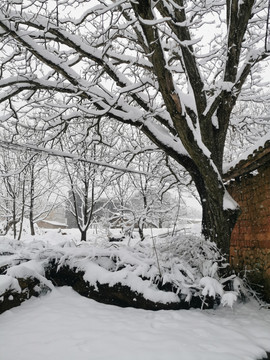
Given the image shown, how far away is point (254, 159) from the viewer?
404 cm

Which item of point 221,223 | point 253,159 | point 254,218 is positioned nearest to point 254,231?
point 254,218

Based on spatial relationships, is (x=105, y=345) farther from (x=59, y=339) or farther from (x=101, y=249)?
(x=101, y=249)

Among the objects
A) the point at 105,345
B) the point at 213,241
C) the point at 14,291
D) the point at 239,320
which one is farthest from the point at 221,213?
the point at 14,291

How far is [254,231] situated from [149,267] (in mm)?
2158

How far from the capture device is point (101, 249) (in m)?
4.49

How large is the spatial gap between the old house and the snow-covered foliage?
28.7 inches

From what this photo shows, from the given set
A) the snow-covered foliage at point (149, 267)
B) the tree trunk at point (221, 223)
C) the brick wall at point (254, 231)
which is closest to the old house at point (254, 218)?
the brick wall at point (254, 231)

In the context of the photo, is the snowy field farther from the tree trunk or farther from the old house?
the tree trunk

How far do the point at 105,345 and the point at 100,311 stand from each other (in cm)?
110

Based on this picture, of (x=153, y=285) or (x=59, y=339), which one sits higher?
(x=153, y=285)

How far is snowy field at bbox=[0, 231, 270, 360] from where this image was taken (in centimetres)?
221

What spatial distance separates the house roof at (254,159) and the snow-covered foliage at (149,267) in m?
1.46

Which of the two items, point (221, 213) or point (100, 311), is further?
point (221, 213)

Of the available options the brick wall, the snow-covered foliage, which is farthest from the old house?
the snow-covered foliage
